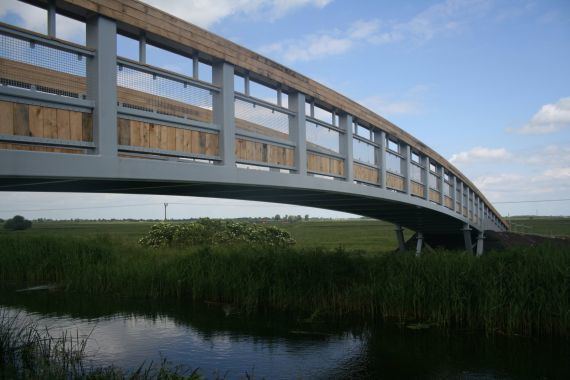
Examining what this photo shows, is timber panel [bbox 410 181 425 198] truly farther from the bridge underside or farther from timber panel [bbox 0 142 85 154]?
timber panel [bbox 0 142 85 154]

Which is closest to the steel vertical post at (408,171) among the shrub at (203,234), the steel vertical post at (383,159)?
the steel vertical post at (383,159)

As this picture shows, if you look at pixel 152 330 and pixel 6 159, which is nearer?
pixel 6 159

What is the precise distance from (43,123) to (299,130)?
5548 mm

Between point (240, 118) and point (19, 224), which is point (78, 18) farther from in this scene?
point (19, 224)

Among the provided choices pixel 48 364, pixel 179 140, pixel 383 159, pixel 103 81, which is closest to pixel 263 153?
pixel 179 140

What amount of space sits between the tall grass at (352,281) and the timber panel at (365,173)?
2.26 m

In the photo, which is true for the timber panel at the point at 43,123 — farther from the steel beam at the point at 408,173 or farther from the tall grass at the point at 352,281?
the steel beam at the point at 408,173

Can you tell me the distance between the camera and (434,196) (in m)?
20.7

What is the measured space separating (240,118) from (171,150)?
207 centimetres

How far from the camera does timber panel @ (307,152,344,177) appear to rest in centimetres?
1122

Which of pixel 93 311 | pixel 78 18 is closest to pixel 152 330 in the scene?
pixel 93 311

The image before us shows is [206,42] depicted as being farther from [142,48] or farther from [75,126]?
[75,126]

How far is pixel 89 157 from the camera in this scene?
622cm

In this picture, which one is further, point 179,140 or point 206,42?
point 206,42
